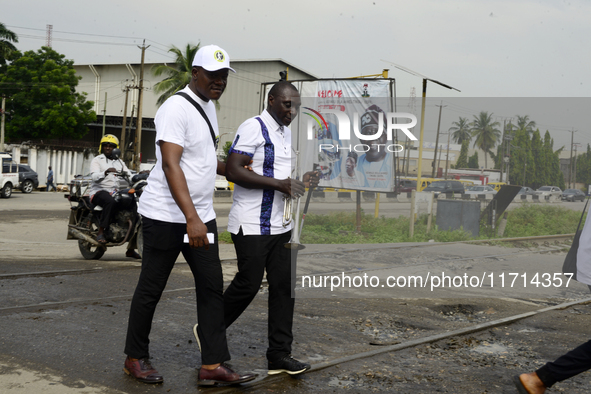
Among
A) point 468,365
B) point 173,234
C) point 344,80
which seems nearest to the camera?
point 173,234

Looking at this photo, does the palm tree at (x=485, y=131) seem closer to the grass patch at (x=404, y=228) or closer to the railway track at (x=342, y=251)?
the railway track at (x=342, y=251)

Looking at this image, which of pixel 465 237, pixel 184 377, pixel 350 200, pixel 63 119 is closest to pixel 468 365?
pixel 184 377

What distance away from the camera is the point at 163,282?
139 inches

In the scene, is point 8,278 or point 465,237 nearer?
point 8,278

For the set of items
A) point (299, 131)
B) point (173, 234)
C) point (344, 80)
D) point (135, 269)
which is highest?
point (344, 80)

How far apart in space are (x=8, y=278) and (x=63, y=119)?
135 ft

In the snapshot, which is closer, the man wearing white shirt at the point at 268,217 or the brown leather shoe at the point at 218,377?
the brown leather shoe at the point at 218,377

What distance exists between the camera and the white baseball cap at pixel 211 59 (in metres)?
3.46

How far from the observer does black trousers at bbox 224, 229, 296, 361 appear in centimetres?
365

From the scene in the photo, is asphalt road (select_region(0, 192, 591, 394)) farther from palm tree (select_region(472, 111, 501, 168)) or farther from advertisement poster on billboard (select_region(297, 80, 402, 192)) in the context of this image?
palm tree (select_region(472, 111, 501, 168))

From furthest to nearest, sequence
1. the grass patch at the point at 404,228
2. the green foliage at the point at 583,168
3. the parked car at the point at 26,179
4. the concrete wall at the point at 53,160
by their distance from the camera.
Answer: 1. the concrete wall at the point at 53,160
2. the parked car at the point at 26,179
3. the grass patch at the point at 404,228
4. the green foliage at the point at 583,168

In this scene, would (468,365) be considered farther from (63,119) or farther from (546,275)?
(63,119)

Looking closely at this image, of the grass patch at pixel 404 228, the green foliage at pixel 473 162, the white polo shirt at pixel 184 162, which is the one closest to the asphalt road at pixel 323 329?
the white polo shirt at pixel 184 162

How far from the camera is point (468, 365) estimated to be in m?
4.09
